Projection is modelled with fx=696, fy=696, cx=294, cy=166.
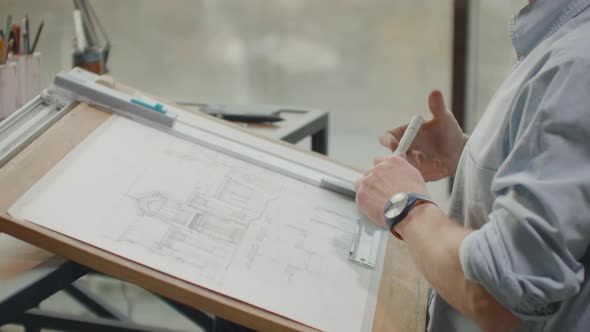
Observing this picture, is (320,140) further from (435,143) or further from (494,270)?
(494,270)

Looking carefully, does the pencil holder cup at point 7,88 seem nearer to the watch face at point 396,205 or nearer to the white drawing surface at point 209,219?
the white drawing surface at point 209,219

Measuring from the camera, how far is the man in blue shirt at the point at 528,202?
65 cm

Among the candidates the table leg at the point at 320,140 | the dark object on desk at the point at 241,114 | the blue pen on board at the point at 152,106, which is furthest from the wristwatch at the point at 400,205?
the table leg at the point at 320,140

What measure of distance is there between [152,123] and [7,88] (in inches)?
18.0

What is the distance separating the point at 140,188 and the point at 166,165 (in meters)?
0.09

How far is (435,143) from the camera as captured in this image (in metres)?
1.12

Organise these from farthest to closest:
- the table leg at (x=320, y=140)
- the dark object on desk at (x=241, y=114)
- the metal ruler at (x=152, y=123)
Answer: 1. the table leg at (x=320, y=140)
2. the dark object on desk at (x=241, y=114)
3. the metal ruler at (x=152, y=123)

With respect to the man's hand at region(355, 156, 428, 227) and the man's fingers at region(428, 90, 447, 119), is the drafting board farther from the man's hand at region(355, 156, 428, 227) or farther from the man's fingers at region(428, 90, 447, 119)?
the man's fingers at region(428, 90, 447, 119)

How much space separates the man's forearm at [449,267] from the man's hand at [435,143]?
0.30 m

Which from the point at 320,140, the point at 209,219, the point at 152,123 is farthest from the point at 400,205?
the point at 320,140

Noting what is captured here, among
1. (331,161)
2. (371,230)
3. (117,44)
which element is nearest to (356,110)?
(117,44)

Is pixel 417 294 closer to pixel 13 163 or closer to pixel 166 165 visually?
pixel 166 165

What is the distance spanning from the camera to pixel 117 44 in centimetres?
242

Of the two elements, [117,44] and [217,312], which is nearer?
[217,312]
